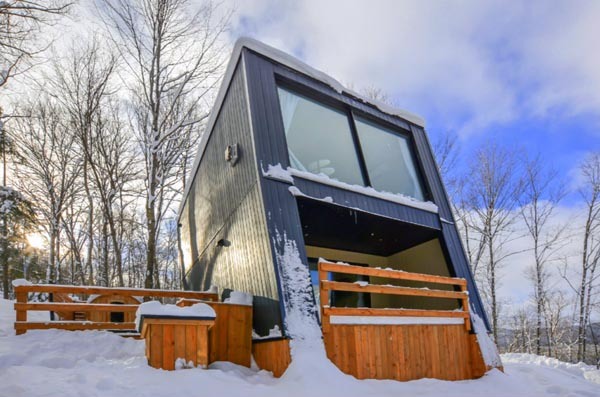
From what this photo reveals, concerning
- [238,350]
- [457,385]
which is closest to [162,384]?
[238,350]

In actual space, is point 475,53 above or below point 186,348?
above

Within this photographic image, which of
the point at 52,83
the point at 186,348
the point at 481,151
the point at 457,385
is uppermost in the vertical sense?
the point at 52,83

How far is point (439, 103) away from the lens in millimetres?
13000

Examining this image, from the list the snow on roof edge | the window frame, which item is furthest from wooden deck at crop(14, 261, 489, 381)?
the snow on roof edge

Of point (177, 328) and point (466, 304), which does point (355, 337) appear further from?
point (466, 304)

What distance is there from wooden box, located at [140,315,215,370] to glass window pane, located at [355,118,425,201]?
12.4ft

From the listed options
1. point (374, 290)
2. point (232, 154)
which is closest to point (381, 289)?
point (374, 290)

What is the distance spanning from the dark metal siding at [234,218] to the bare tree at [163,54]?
3860 mm

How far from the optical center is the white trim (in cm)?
412

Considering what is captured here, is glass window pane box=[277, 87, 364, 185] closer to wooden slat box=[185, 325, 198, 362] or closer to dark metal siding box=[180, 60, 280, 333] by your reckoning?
dark metal siding box=[180, 60, 280, 333]

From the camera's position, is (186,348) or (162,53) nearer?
(186,348)

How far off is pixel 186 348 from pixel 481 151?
18.1 m

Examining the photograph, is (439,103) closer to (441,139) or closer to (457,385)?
(441,139)

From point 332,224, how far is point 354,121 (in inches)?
75.9
